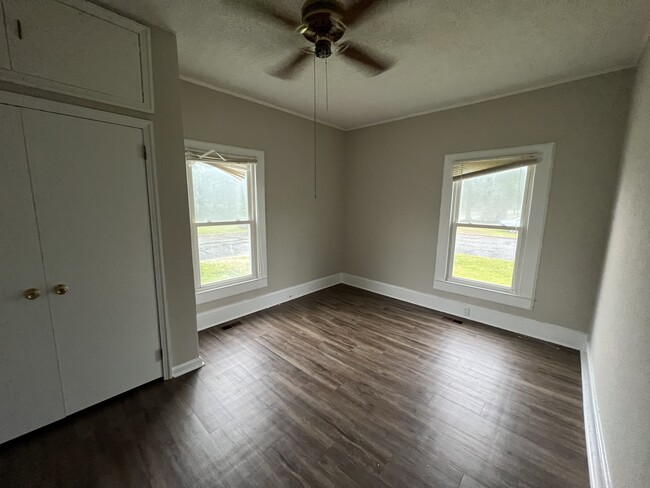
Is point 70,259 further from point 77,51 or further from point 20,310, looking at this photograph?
point 77,51

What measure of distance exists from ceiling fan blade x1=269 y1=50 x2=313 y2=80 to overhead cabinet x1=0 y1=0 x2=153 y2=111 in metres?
0.90

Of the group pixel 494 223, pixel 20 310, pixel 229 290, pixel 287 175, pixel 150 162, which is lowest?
pixel 229 290

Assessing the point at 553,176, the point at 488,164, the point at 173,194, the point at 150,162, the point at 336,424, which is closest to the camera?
the point at 336,424

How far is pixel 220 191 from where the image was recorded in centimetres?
303

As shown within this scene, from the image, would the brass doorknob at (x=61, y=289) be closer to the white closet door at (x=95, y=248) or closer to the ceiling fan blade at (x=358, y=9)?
the white closet door at (x=95, y=248)

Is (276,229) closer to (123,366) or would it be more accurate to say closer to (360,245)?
(360,245)

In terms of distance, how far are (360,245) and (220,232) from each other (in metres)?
2.27

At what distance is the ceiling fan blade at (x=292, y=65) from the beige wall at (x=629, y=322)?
84.2 inches

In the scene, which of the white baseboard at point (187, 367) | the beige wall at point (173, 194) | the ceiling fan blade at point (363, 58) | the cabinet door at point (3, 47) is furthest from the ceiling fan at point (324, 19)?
the white baseboard at point (187, 367)

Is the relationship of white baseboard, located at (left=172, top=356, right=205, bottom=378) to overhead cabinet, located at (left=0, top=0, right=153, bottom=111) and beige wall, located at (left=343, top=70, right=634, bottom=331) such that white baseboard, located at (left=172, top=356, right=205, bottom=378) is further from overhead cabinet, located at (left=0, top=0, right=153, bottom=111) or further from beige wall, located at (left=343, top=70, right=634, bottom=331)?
beige wall, located at (left=343, top=70, right=634, bottom=331)

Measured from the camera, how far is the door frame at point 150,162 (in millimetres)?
1471

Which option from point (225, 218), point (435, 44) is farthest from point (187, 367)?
point (435, 44)

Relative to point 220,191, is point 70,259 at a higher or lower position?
lower

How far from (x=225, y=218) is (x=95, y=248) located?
1.44 meters
